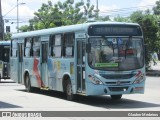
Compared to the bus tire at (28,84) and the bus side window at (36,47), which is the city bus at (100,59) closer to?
the bus side window at (36,47)

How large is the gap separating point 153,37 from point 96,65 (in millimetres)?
30218

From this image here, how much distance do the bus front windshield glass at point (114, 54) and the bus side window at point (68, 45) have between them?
1625mm

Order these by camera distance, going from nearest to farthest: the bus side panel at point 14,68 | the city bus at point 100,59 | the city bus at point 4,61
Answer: the city bus at point 100,59 → the bus side panel at point 14,68 → the city bus at point 4,61

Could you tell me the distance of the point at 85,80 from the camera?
17.4 metres

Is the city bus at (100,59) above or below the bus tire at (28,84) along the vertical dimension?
above

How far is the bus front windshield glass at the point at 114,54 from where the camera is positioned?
679 inches

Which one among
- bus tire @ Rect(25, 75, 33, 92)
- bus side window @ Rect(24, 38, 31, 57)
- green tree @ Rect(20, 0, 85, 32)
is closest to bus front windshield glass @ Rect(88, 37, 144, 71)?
bus side window @ Rect(24, 38, 31, 57)

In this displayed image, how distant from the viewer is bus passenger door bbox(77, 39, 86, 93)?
17.7 metres

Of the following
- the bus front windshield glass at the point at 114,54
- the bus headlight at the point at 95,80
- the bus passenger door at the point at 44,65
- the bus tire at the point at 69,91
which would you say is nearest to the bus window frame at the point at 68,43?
the bus tire at the point at 69,91

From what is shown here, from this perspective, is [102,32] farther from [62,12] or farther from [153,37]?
[62,12]

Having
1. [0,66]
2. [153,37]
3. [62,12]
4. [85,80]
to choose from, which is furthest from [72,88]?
[62,12]

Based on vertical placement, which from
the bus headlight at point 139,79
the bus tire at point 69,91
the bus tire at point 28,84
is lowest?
the bus tire at point 28,84

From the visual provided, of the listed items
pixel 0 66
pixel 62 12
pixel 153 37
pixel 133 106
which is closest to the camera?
pixel 133 106

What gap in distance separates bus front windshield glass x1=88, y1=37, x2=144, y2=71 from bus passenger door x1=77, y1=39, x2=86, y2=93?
57 cm
